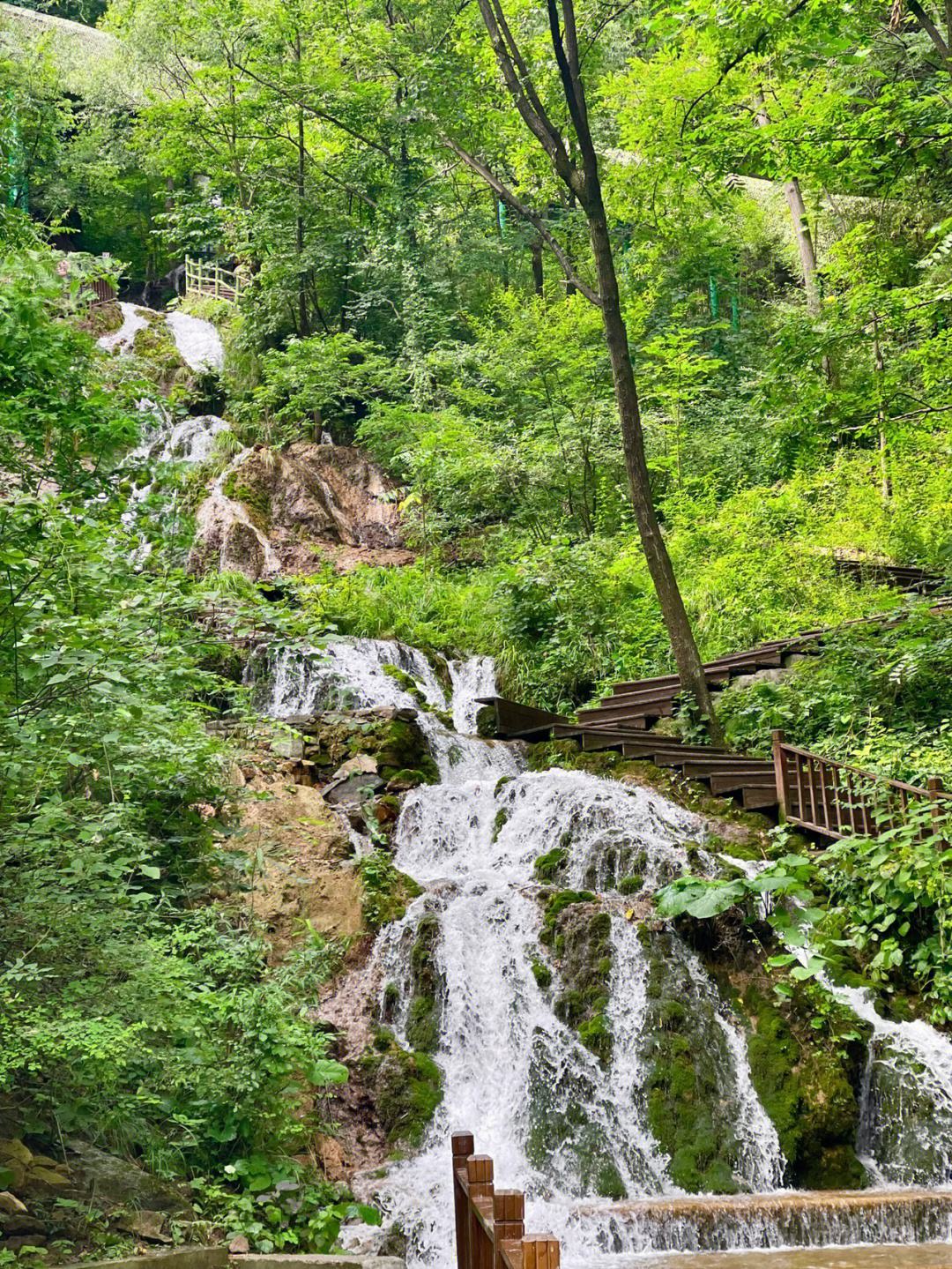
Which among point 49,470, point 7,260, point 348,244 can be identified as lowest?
point 49,470

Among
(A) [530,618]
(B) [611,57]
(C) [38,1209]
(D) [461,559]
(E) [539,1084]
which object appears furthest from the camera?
(B) [611,57]

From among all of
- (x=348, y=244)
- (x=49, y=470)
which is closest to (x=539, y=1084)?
(x=49, y=470)

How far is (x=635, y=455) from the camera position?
10852 mm

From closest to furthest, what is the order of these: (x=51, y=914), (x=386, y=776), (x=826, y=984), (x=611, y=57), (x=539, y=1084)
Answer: (x=51, y=914) < (x=539, y=1084) < (x=826, y=984) < (x=386, y=776) < (x=611, y=57)

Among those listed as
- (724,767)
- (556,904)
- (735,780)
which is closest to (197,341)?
(724,767)

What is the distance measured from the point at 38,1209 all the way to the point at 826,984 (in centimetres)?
587

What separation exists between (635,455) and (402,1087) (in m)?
6.83

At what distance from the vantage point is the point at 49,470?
22.8 feet

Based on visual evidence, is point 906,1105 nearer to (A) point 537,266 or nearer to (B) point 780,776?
(B) point 780,776

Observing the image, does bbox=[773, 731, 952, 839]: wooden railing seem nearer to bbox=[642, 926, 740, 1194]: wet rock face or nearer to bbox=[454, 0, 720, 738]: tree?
bbox=[454, 0, 720, 738]: tree

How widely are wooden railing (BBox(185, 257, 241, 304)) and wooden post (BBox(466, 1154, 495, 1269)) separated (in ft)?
83.6

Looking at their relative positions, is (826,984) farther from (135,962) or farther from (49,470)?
(49,470)

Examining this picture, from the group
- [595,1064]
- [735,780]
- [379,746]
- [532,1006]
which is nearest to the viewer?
[595,1064]

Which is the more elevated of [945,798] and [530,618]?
[530,618]
